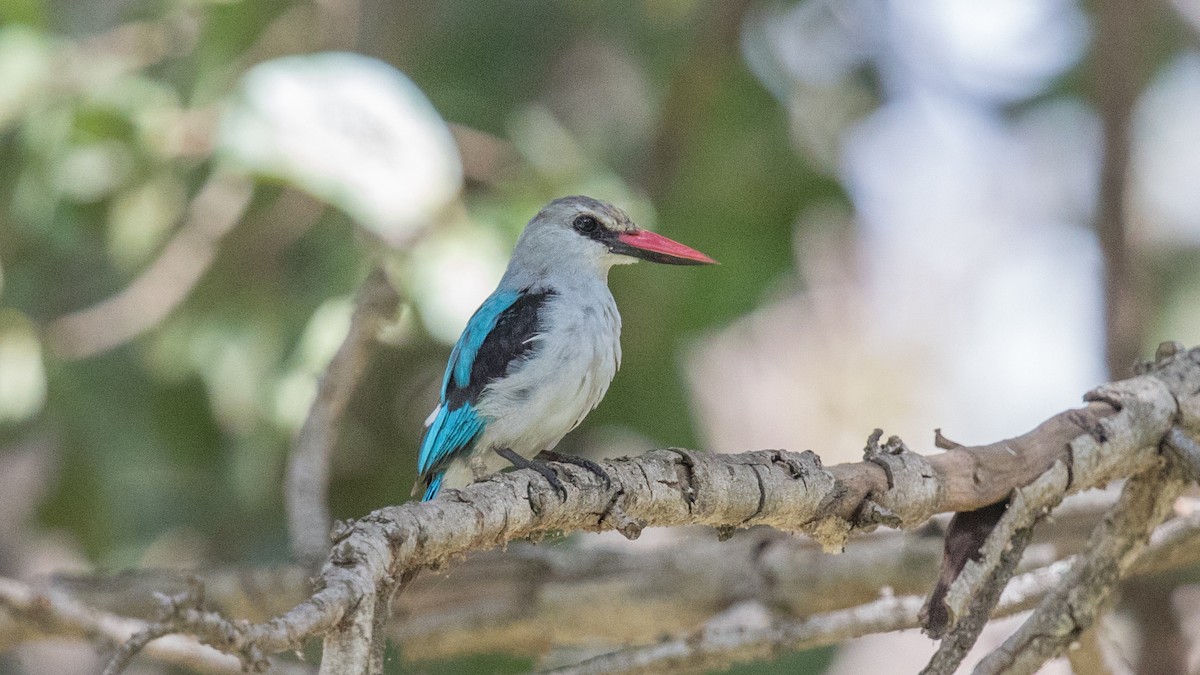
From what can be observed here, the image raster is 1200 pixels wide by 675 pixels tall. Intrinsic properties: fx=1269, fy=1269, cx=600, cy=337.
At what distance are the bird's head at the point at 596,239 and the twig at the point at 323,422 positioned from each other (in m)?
0.59

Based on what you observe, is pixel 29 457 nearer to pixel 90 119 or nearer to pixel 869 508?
pixel 90 119

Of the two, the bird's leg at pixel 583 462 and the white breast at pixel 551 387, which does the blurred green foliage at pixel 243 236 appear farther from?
the bird's leg at pixel 583 462

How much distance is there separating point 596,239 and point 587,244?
0.12 feet

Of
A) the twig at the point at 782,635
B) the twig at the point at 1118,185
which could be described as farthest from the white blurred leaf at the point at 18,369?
the twig at the point at 1118,185

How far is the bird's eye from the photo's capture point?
3953 mm

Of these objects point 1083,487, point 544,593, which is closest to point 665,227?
point 544,593

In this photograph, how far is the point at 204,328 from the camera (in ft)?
15.5

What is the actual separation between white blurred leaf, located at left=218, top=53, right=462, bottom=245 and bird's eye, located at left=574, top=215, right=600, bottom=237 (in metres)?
0.44

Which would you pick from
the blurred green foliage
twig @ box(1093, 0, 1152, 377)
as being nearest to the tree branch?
twig @ box(1093, 0, 1152, 377)

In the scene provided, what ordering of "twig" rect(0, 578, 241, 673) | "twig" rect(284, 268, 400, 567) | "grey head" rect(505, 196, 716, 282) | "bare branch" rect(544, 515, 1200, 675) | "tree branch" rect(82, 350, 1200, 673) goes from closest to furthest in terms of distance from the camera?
1. "tree branch" rect(82, 350, 1200, 673)
2. "bare branch" rect(544, 515, 1200, 675)
3. "twig" rect(0, 578, 241, 673)
4. "twig" rect(284, 268, 400, 567)
5. "grey head" rect(505, 196, 716, 282)

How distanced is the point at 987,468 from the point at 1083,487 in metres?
0.25

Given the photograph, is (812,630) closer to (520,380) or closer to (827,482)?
(827,482)

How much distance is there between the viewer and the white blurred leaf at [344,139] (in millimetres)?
3939

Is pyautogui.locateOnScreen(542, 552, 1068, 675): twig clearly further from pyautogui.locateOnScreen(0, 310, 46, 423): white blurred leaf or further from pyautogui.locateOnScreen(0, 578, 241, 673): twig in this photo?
pyautogui.locateOnScreen(0, 310, 46, 423): white blurred leaf
